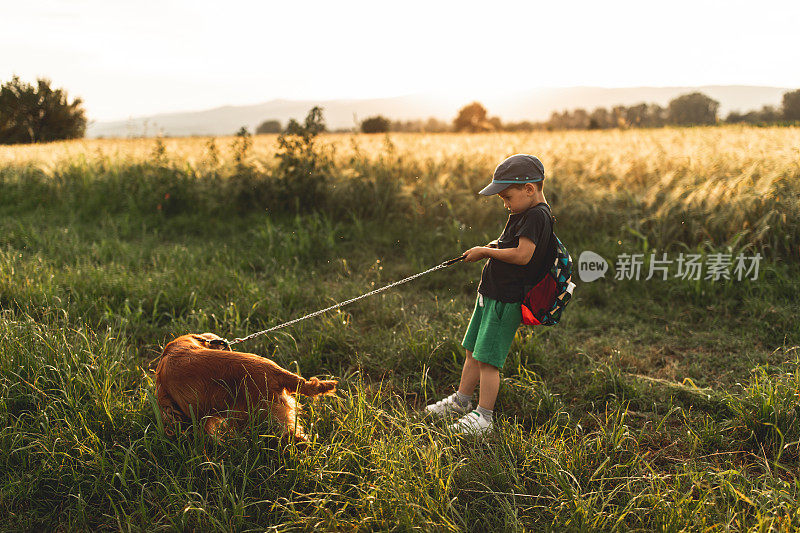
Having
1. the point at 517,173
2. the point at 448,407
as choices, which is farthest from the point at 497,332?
the point at 517,173

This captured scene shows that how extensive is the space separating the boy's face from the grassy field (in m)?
1.12

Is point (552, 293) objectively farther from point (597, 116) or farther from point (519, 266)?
point (597, 116)

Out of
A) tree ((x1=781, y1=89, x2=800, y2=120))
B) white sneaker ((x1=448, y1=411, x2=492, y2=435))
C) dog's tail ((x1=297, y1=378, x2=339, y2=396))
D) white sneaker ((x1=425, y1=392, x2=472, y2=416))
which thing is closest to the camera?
dog's tail ((x1=297, y1=378, x2=339, y2=396))

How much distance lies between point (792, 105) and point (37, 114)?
1010 inches

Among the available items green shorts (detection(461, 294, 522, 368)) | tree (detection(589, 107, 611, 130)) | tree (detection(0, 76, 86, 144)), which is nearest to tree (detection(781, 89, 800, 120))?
tree (detection(589, 107, 611, 130))

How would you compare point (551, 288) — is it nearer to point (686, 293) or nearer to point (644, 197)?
point (686, 293)

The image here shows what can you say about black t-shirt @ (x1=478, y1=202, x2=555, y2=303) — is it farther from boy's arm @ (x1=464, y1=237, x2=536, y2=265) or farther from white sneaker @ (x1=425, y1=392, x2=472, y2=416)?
white sneaker @ (x1=425, y1=392, x2=472, y2=416)

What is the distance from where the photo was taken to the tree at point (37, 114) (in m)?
17.1

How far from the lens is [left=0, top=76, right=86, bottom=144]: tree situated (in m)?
17.1

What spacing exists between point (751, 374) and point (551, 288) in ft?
6.22

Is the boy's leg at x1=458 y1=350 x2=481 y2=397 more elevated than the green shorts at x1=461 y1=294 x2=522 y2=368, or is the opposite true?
the green shorts at x1=461 y1=294 x2=522 y2=368

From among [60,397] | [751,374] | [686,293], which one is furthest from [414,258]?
[60,397]

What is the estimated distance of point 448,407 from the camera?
2859 mm

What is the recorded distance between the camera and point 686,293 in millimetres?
4535
